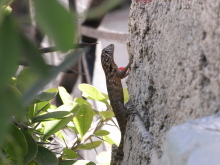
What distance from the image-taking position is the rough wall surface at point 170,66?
86cm

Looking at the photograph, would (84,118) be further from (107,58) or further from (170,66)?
(170,66)

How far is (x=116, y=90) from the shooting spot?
70.9 inches

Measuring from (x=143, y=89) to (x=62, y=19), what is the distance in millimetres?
1003

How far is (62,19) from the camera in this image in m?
0.32

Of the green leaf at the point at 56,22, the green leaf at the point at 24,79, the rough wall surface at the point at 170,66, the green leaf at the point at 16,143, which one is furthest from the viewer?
the green leaf at the point at 24,79

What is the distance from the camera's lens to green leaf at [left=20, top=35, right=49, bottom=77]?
345 millimetres

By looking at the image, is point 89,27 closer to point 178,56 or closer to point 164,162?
point 178,56

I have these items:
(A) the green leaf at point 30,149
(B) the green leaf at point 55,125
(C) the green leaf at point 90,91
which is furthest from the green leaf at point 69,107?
(A) the green leaf at point 30,149

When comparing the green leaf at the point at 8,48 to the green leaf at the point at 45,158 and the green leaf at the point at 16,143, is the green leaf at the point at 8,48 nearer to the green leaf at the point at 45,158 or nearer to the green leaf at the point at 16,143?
the green leaf at the point at 16,143

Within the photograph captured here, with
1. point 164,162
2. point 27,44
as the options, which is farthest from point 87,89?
point 27,44

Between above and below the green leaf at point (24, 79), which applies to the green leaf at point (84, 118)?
below

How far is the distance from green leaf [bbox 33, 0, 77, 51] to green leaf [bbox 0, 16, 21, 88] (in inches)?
1.0

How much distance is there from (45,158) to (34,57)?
3.65 ft

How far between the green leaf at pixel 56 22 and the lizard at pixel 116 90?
1113mm
